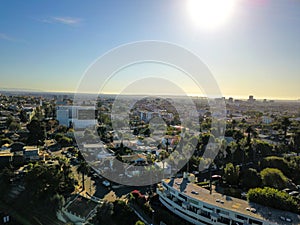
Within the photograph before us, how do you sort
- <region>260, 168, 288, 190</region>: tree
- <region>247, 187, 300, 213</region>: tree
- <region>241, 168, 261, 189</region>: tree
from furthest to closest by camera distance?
1. <region>241, 168, 261, 189</region>: tree
2. <region>260, 168, 288, 190</region>: tree
3. <region>247, 187, 300, 213</region>: tree

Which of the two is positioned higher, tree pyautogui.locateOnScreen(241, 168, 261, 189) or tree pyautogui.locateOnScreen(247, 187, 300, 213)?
tree pyautogui.locateOnScreen(247, 187, 300, 213)

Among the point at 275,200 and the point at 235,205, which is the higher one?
the point at 275,200

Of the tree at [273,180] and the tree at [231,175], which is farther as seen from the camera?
the tree at [231,175]

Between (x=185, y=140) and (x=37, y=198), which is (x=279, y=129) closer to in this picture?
(x=185, y=140)

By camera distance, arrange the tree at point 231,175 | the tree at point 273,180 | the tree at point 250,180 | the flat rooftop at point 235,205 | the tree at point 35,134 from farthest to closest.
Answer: the tree at point 35,134, the tree at point 231,175, the tree at point 250,180, the tree at point 273,180, the flat rooftop at point 235,205

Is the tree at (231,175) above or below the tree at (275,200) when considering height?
below

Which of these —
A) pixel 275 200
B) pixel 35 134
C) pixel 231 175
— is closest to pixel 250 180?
pixel 231 175

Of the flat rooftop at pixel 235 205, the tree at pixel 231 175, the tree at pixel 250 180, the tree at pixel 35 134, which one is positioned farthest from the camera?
the tree at pixel 35 134

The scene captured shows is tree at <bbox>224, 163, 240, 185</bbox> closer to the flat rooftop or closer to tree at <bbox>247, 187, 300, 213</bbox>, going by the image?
the flat rooftop

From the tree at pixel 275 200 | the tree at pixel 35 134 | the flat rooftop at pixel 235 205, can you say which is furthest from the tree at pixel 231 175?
the tree at pixel 35 134

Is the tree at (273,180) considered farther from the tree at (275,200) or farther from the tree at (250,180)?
the tree at (275,200)

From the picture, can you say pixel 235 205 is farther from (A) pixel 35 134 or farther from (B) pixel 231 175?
(A) pixel 35 134

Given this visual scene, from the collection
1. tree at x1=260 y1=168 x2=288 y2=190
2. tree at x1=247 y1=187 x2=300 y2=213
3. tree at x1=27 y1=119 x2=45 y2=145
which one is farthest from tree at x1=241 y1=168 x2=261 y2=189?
tree at x1=27 y1=119 x2=45 y2=145
